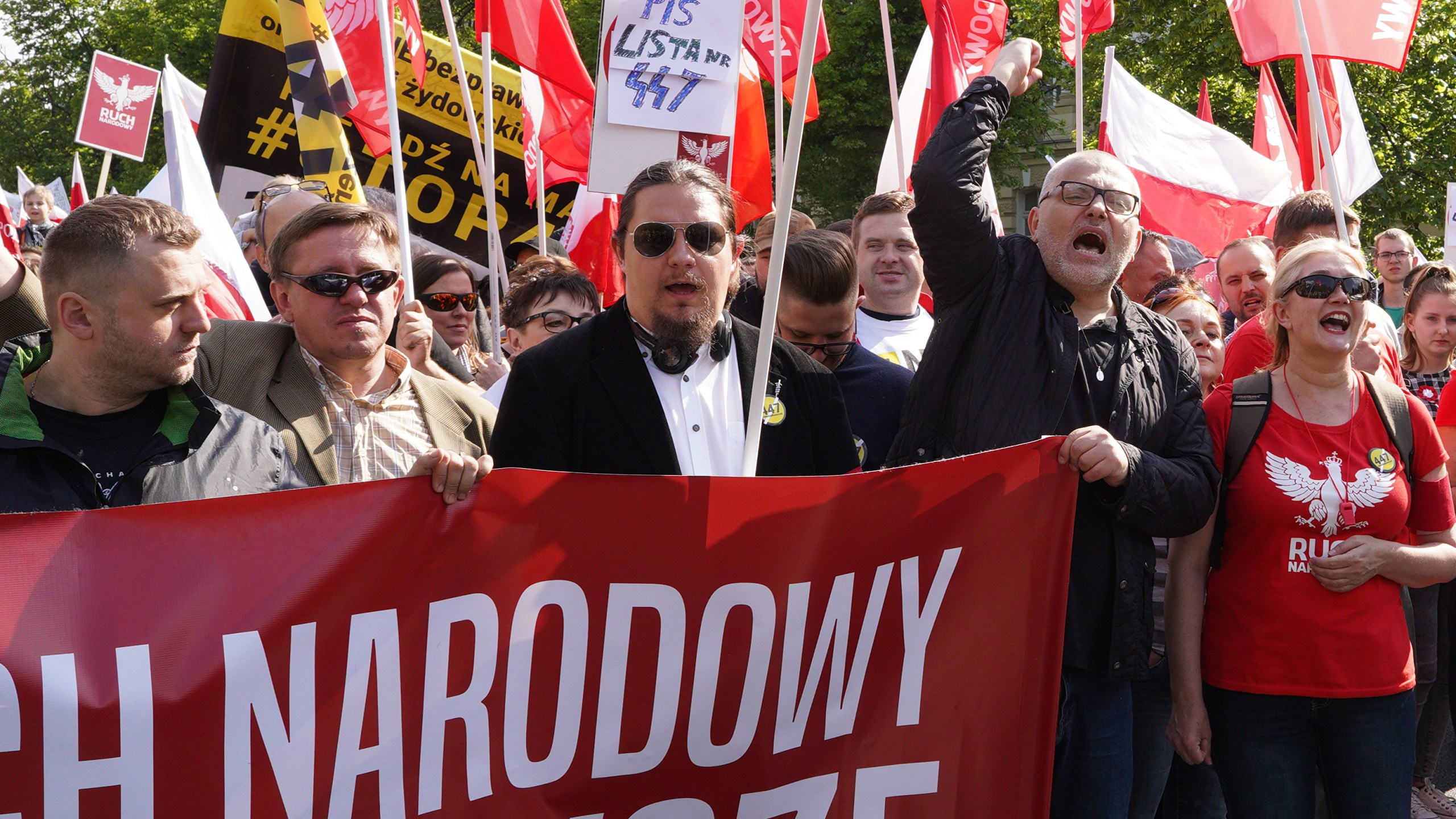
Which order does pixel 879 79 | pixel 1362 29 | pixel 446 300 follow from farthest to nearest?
pixel 879 79 → pixel 1362 29 → pixel 446 300

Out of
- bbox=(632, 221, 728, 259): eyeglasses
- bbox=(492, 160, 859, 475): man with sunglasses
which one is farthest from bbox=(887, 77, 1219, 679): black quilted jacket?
bbox=(632, 221, 728, 259): eyeglasses

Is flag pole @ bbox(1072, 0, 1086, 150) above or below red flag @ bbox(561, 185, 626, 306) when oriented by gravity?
above

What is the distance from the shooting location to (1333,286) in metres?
3.15

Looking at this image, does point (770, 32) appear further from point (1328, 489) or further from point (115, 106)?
point (115, 106)

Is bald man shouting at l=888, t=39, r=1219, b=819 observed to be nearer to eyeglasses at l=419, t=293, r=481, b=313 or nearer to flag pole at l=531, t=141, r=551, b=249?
eyeglasses at l=419, t=293, r=481, b=313

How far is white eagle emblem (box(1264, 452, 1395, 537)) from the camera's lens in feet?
9.87

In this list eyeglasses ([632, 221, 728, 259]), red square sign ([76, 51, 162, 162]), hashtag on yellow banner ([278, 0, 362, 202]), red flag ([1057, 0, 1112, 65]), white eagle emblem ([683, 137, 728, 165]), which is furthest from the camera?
red square sign ([76, 51, 162, 162])

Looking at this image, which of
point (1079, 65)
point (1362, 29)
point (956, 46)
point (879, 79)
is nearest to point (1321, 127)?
point (1362, 29)

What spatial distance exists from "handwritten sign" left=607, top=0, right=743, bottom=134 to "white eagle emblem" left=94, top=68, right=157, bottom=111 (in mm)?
11223

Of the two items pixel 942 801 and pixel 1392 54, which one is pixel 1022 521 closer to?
pixel 942 801

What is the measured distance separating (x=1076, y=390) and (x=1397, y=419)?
2.88ft

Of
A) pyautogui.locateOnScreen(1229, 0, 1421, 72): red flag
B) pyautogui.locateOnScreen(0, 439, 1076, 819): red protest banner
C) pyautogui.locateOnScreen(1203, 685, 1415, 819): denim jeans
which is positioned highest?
pyautogui.locateOnScreen(1229, 0, 1421, 72): red flag

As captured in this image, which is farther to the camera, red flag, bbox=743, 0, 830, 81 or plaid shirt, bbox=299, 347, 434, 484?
red flag, bbox=743, 0, 830, 81

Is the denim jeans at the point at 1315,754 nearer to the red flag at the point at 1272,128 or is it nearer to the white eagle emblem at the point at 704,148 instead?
the white eagle emblem at the point at 704,148
